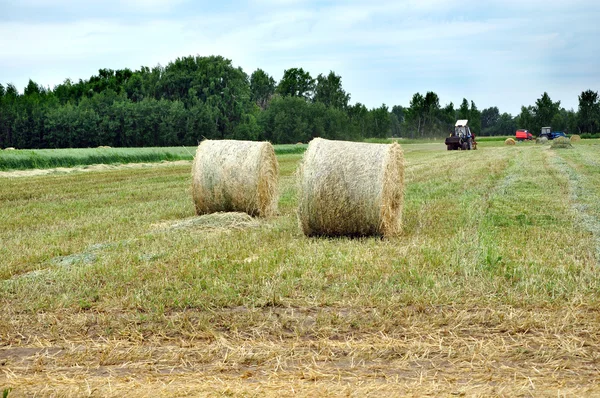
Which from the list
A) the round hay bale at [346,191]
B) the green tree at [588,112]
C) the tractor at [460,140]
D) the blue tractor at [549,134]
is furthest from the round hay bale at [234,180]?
the green tree at [588,112]

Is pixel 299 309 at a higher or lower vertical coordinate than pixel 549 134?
lower

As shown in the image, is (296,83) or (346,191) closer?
(346,191)

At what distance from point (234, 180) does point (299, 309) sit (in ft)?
21.0

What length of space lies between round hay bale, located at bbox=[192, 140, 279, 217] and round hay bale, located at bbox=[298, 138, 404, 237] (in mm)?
2610

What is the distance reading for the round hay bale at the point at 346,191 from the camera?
940cm

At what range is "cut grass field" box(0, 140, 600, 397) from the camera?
179 inches

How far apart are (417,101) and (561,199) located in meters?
89.4

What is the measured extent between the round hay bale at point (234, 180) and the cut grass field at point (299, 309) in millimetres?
1083

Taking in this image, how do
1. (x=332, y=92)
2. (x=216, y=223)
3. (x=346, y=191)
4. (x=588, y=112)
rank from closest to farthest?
1. (x=346, y=191)
2. (x=216, y=223)
3. (x=588, y=112)
4. (x=332, y=92)

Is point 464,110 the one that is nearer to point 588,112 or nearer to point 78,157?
point 588,112

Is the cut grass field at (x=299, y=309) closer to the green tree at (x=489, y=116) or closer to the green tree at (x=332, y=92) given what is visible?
the green tree at (x=332, y=92)

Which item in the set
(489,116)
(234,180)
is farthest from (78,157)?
(489,116)

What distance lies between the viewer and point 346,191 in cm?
941

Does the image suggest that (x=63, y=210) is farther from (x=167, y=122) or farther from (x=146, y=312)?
(x=167, y=122)
